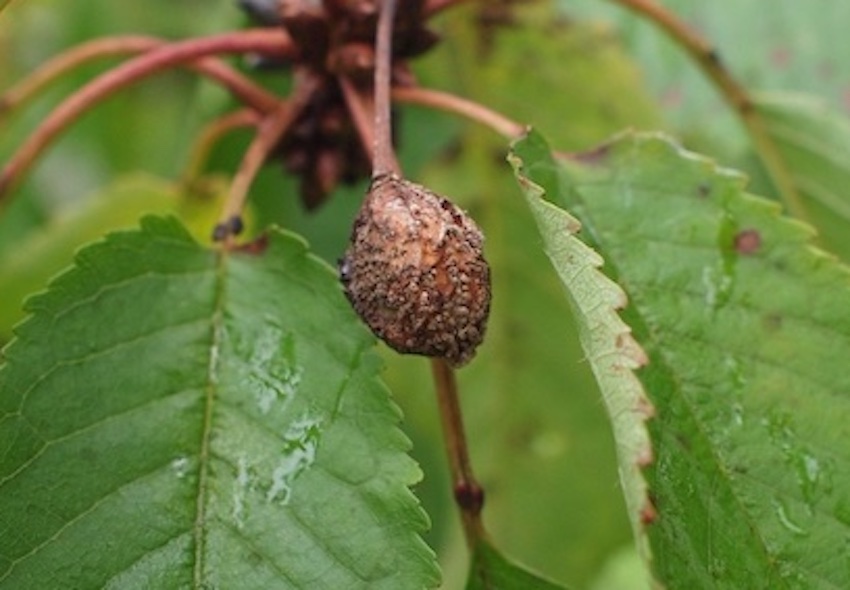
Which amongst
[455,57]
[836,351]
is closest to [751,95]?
[455,57]

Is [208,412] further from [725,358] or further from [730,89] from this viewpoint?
[730,89]

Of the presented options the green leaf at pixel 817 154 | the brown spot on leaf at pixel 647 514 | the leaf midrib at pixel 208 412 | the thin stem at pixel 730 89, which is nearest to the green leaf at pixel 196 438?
the leaf midrib at pixel 208 412

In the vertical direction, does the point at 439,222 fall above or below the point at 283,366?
above

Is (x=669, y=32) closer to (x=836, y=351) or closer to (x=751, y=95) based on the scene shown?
(x=751, y=95)

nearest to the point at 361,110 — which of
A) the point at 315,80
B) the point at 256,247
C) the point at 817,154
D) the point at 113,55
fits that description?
the point at 315,80

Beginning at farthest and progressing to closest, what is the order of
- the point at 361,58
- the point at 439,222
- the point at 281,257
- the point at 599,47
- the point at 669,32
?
the point at 599,47 < the point at 669,32 < the point at 361,58 < the point at 281,257 < the point at 439,222

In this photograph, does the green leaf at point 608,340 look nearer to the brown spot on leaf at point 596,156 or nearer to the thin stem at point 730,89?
the brown spot on leaf at point 596,156
